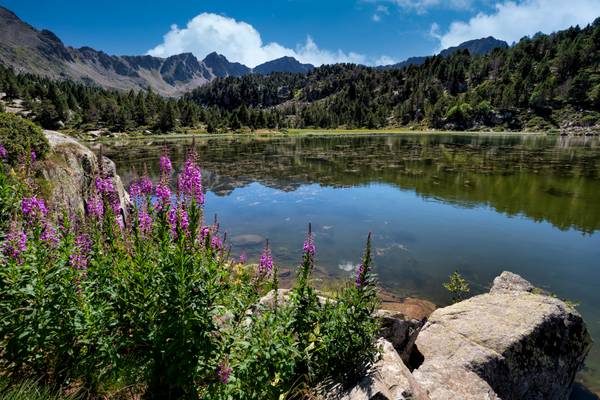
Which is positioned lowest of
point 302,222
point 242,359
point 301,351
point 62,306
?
point 302,222

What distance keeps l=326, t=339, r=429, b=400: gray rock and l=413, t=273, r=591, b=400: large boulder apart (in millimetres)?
1043

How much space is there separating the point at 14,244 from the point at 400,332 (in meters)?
8.44

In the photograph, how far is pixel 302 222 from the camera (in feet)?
77.0

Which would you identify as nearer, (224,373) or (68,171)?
(224,373)

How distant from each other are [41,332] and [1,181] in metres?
2.60

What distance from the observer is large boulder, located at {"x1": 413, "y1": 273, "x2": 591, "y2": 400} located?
6.93 meters

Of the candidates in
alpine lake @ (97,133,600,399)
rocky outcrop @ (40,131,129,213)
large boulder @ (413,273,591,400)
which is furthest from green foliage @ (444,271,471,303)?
rocky outcrop @ (40,131,129,213)

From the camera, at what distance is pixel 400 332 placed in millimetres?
8734

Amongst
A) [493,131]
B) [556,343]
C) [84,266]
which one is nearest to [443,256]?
[556,343]

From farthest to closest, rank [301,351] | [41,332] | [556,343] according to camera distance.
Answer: [556,343] < [301,351] < [41,332]

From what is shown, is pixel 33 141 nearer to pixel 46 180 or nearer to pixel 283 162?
pixel 46 180

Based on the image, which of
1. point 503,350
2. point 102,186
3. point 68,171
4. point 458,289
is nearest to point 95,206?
Answer: point 102,186

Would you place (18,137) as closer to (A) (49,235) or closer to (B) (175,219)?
(A) (49,235)

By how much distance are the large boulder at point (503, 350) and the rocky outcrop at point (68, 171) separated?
11448 millimetres
